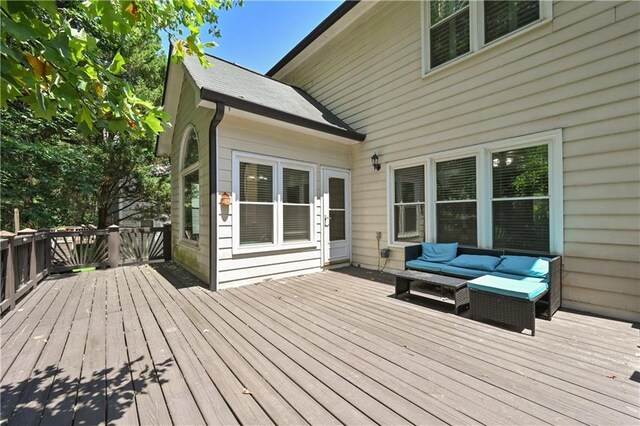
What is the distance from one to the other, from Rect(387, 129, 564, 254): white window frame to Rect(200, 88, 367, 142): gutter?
3.89 ft

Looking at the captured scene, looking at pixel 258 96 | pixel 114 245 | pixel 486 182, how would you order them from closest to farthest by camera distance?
pixel 486 182, pixel 258 96, pixel 114 245

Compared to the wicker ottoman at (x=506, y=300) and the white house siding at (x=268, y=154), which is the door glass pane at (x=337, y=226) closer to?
the white house siding at (x=268, y=154)

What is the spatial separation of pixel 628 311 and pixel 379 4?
6.71 metres

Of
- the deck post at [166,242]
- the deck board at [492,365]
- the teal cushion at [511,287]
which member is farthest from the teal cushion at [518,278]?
the deck post at [166,242]

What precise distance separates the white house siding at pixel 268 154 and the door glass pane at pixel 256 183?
0.87 ft

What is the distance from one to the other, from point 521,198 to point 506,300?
1.85 meters

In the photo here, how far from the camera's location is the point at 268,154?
210 inches

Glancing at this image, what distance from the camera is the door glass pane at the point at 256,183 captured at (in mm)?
5059

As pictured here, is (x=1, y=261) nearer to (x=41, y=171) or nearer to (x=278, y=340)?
(x=278, y=340)

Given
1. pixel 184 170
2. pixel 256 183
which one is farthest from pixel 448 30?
pixel 184 170

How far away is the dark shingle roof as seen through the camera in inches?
179

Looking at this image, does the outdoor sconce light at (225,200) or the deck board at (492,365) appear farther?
the outdoor sconce light at (225,200)

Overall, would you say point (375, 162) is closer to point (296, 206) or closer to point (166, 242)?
point (296, 206)

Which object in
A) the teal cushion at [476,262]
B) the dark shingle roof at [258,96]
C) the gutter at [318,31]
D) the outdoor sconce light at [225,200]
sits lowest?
the teal cushion at [476,262]
